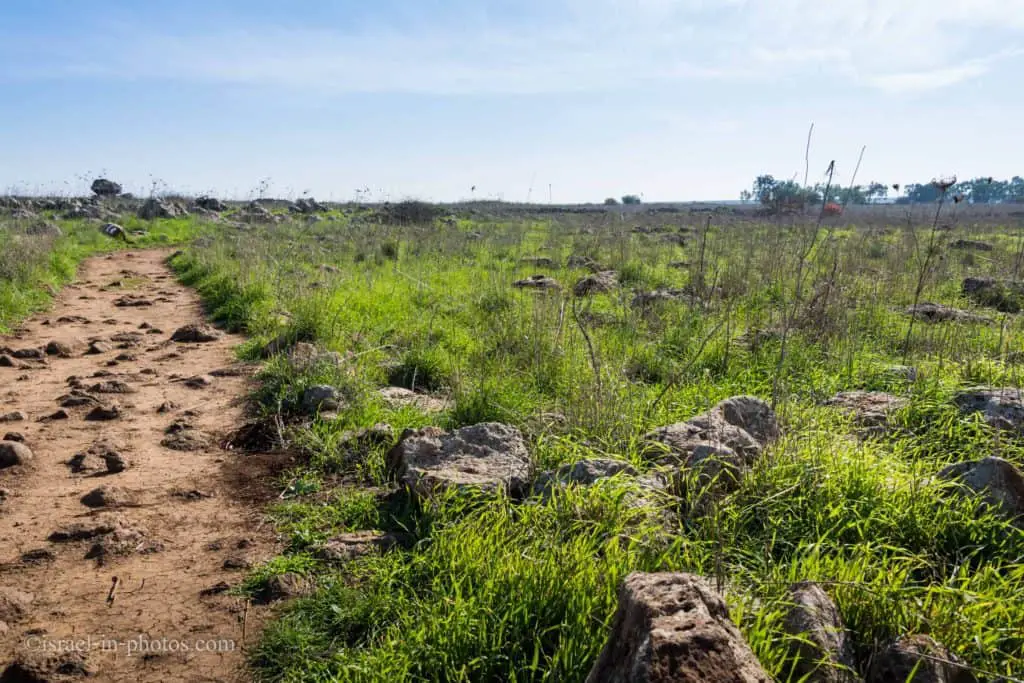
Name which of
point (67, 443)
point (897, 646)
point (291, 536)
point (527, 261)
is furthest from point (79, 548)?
point (527, 261)

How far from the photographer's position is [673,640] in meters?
1.60

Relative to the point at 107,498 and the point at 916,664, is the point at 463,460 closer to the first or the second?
the point at 107,498

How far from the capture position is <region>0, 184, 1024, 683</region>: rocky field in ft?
7.38

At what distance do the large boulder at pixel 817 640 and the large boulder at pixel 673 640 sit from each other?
1.44 feet

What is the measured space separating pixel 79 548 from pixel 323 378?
2.25 metres

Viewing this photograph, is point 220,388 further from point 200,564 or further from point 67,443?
point 200,564

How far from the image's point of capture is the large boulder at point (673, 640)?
1.58 metres

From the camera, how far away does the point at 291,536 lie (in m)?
3.37

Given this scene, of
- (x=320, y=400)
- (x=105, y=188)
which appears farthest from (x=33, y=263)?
(x=105, y=188)

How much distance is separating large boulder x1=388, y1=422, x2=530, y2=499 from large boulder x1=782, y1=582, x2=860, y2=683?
151 cm

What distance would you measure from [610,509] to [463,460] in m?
0.96

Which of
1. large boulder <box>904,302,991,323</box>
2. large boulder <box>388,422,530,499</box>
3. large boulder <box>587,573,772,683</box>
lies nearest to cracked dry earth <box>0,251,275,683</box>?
large boulder <box>388,422,530,499</box>

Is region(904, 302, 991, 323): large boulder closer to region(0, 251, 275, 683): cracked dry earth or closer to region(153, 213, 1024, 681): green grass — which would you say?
region(153, 213, 1024, 681): green grass

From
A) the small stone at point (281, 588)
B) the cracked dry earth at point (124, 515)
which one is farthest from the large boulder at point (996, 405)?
the cracked dry earth at point (124, 515)
